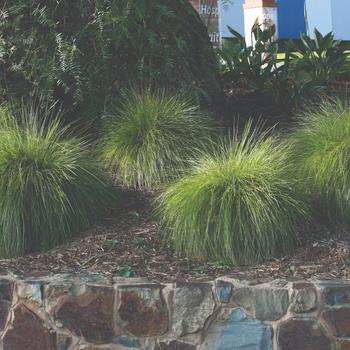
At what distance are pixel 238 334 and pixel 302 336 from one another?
0.40m

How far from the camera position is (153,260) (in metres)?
5.06

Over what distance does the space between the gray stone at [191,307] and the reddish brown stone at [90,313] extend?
43 centimetres

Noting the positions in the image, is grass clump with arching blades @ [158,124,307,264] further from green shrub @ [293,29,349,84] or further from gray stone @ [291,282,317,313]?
green shrub @ [293,29,349,84]

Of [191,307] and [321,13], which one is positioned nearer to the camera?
[191,307]

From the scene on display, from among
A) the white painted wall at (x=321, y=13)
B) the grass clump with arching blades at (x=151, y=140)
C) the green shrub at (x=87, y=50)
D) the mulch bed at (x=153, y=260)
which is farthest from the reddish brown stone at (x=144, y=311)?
the white painted wall at (x=321, y=13)

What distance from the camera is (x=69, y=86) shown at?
688 centimetres

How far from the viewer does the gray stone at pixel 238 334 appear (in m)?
4.45

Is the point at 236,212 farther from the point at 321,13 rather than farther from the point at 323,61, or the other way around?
the point at 321,13

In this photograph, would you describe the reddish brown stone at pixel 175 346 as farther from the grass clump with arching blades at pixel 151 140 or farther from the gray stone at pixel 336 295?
the grass clump with arching blades at pixel 151 140

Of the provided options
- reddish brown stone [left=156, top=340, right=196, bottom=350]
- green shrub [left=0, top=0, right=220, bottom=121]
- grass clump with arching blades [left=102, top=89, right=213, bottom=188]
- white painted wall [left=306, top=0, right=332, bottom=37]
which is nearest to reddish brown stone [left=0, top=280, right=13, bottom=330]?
reddish brown stone [left=156, top=340, right=196, bottom=350]

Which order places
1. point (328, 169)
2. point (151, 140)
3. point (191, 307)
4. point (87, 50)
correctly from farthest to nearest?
point (87, 50) < point (151, 140) < point (328, 169) < point (191, 307)

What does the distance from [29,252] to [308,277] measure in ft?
7.16

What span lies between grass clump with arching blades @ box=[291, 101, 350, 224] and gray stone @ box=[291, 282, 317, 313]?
112 centimetres

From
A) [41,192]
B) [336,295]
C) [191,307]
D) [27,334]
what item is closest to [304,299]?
[336,295]
